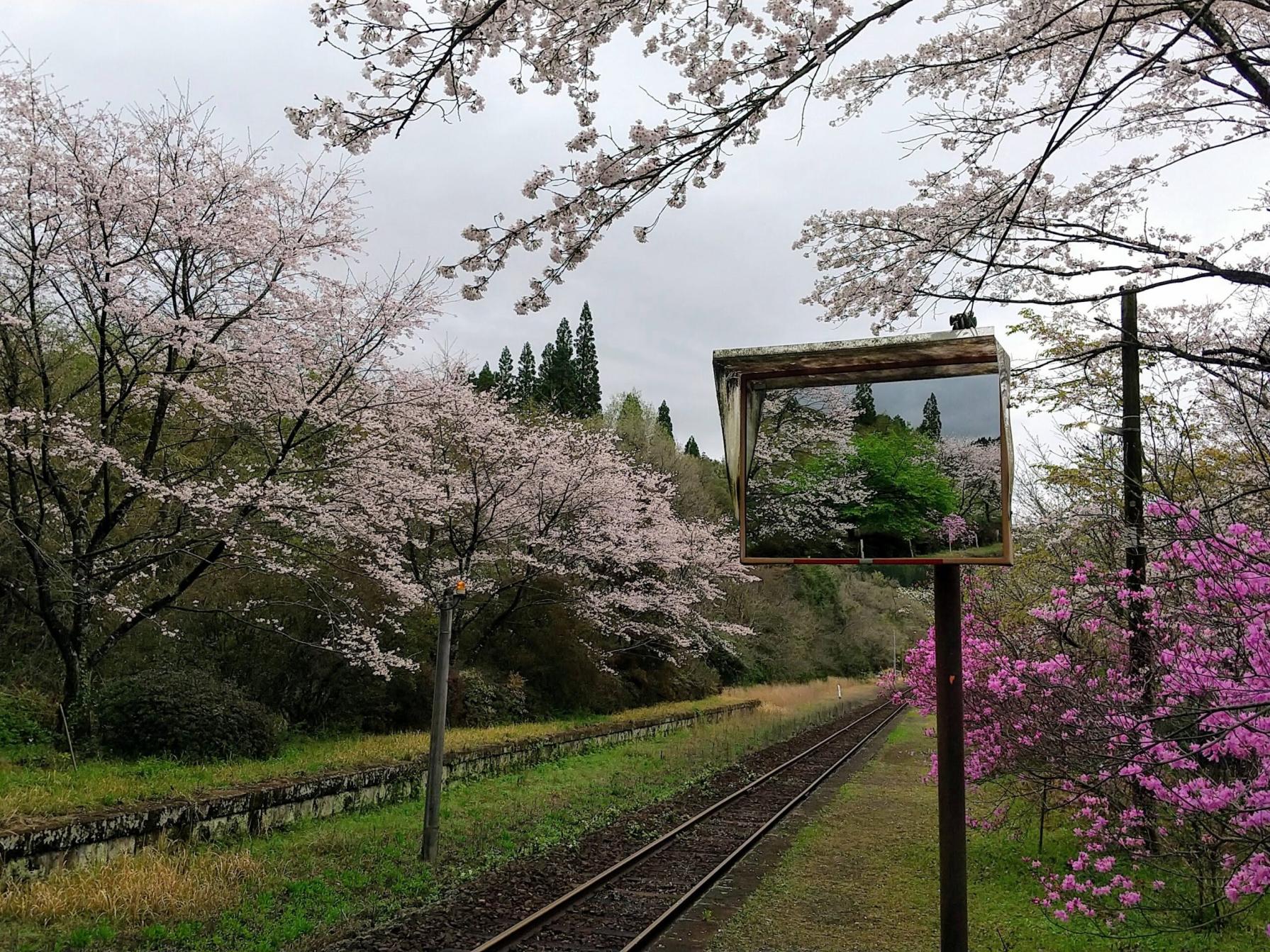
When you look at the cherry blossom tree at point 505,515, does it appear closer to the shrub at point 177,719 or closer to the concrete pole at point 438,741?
the shrub at point 177,719

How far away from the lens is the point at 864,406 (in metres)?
3.92

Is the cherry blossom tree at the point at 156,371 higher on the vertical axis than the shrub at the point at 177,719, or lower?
higher

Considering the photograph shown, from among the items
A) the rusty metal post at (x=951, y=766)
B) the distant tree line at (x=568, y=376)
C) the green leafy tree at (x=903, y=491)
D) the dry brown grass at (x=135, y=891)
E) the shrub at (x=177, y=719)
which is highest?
the distant tree line at (x=568, y=376)

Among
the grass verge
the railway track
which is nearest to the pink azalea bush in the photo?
the railway track

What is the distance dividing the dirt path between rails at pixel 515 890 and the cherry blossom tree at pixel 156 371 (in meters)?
4.71

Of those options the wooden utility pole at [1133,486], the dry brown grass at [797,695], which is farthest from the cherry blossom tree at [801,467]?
the dry brown grass at [797,695]

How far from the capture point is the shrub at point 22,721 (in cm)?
1042

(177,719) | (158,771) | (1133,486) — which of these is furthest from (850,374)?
(177,719)

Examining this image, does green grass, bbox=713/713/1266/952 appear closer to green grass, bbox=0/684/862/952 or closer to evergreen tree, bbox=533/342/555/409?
green grass, bbox=0/684/862/952

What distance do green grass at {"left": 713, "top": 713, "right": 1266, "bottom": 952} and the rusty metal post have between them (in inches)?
136

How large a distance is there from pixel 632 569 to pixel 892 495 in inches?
729

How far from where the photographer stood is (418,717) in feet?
55.5

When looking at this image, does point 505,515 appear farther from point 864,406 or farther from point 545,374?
point 545,374

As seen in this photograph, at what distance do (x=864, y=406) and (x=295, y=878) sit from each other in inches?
286
